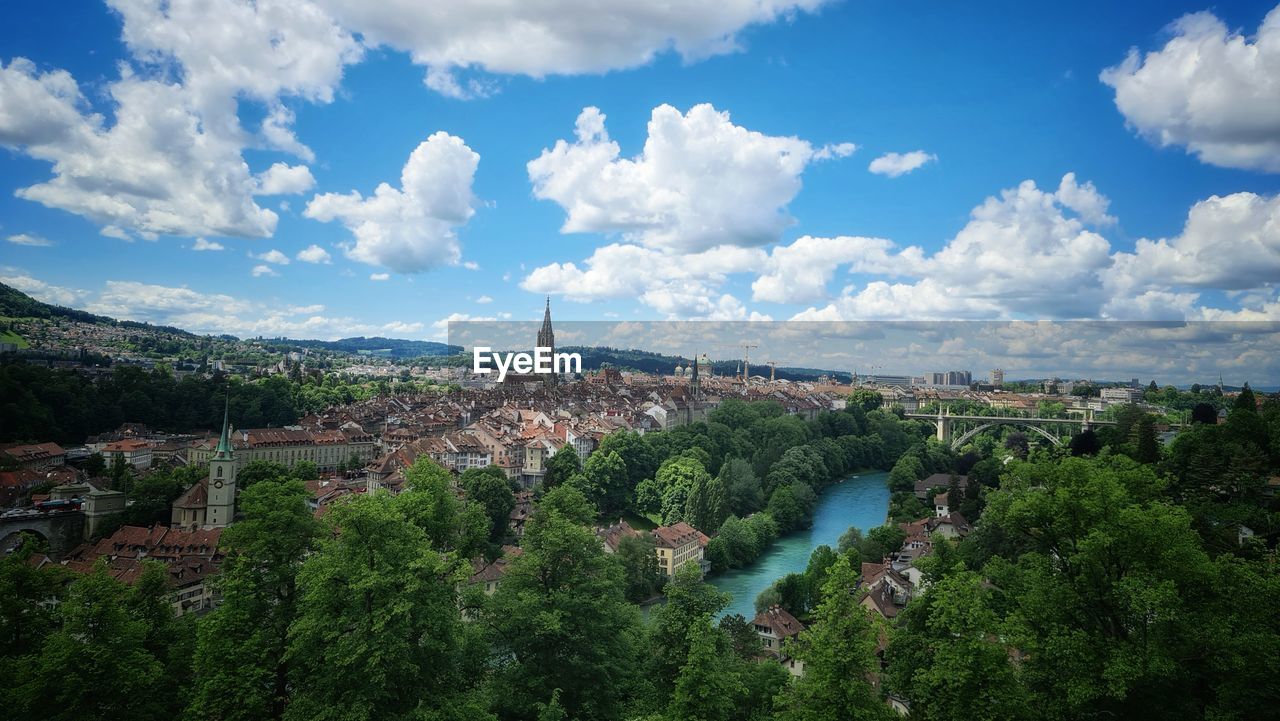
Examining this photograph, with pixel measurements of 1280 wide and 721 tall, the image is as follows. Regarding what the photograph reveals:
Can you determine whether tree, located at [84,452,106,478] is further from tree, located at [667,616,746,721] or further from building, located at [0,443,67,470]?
tree, located at [667,616,746,721]

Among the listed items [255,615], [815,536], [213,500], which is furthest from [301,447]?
[255,615]

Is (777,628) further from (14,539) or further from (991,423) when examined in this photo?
(991,423)

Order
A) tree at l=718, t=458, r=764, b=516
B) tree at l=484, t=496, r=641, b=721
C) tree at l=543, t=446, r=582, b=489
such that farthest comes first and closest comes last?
tree at l=543, t=446, r=582, b=489 → tree at l=718, t=458, r=764, b=516 → tree at l=484, t=496, r=641, b=721

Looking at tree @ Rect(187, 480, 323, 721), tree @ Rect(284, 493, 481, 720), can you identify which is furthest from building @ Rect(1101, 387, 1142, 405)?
tree @ Rect(187, 480, 323, 721)

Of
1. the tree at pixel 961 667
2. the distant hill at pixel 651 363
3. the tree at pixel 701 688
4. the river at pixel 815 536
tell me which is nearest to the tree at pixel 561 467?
the river at pixel 815 536

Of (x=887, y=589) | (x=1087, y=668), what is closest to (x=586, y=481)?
(x=887, y=589)

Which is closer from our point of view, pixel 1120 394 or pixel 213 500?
pixel 213 500
